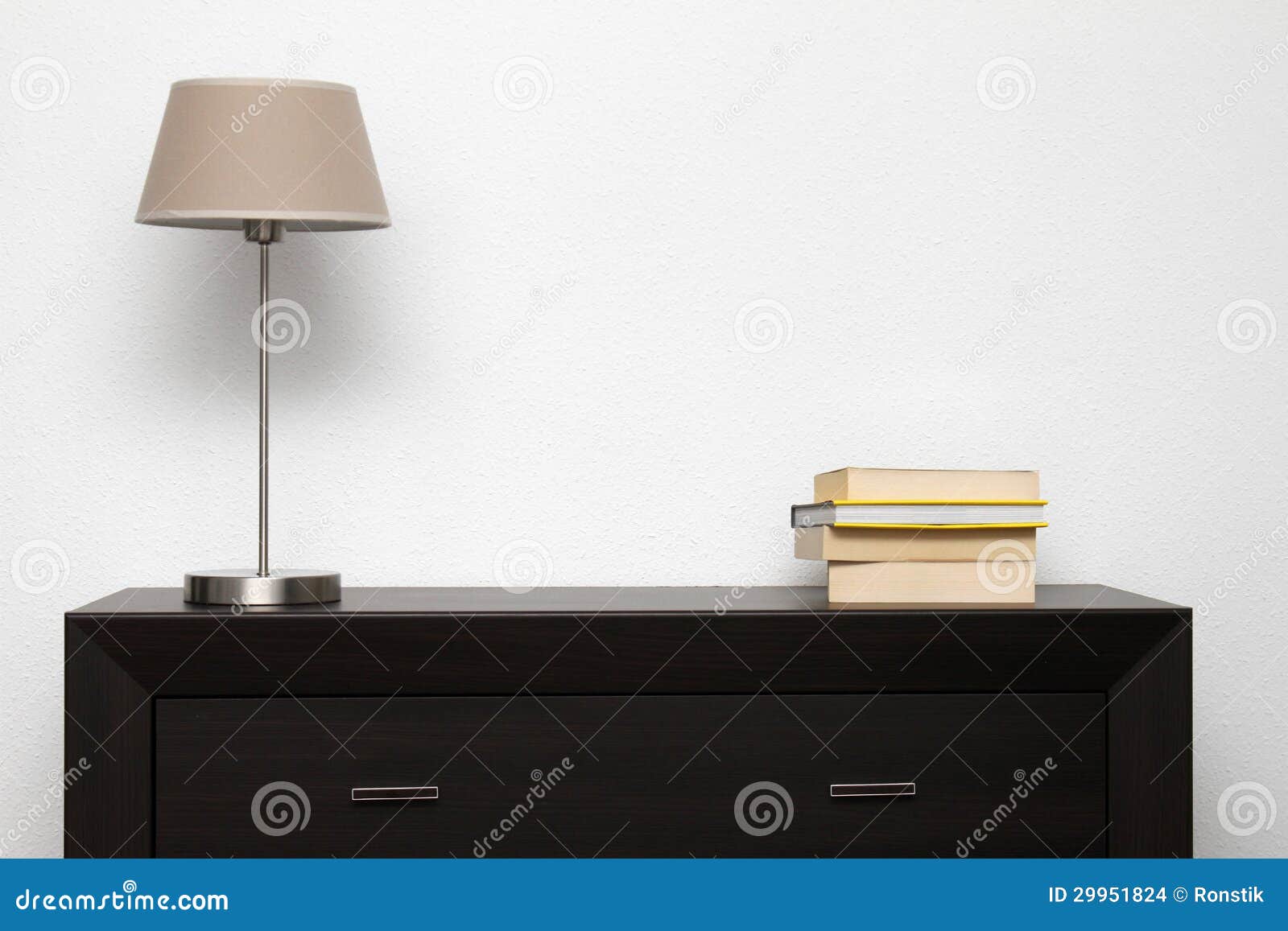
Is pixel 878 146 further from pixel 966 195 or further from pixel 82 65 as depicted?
pixel 82 65

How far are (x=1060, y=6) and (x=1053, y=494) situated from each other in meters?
0.77

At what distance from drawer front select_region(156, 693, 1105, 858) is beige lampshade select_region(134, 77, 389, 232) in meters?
0.61

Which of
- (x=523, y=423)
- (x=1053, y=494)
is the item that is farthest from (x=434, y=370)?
(x=1053, y=494)

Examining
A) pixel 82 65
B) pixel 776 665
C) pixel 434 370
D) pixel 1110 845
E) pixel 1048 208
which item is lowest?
pixel 1110 845

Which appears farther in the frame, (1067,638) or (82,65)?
(82,65)

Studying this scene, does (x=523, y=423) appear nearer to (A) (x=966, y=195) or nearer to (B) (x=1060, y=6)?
(A) (x=966, y=195)

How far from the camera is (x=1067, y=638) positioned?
1.55 meters

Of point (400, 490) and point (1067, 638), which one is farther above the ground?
point (400, 490)
